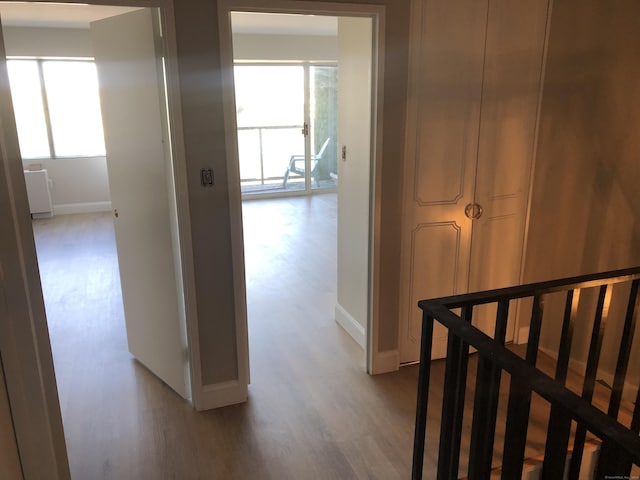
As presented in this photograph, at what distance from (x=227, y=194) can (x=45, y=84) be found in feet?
18.6

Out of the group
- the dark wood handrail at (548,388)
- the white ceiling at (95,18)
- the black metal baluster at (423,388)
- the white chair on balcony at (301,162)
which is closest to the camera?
the dark wood handrail at (548,388)

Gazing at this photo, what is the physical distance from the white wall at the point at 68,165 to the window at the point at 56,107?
0.16 metres

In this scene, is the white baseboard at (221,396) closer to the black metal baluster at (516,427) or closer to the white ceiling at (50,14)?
the black metal baluster at (516,427)

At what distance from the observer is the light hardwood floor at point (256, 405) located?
2252 millimetres

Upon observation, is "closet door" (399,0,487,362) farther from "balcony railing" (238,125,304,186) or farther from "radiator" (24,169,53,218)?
"radiator" (24,169,53,218)

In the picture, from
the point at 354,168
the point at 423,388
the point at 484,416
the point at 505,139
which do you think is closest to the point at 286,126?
the point at 354,168

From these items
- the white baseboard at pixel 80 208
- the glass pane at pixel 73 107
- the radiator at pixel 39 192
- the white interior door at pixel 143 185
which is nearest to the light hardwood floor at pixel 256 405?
the white interior door at pixel 143 185

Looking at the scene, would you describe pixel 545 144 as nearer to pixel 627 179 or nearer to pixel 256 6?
pixel 627 179

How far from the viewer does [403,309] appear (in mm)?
2971

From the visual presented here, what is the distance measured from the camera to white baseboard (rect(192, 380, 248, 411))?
2.63 metres

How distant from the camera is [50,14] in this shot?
532 centimetres

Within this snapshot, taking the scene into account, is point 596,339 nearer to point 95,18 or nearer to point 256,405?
point 256,405

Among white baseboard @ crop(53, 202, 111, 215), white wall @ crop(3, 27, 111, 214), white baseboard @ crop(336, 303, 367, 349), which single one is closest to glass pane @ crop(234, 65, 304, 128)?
white wall @ crop(3, 27, 111, 214)

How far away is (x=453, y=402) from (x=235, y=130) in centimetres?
151
